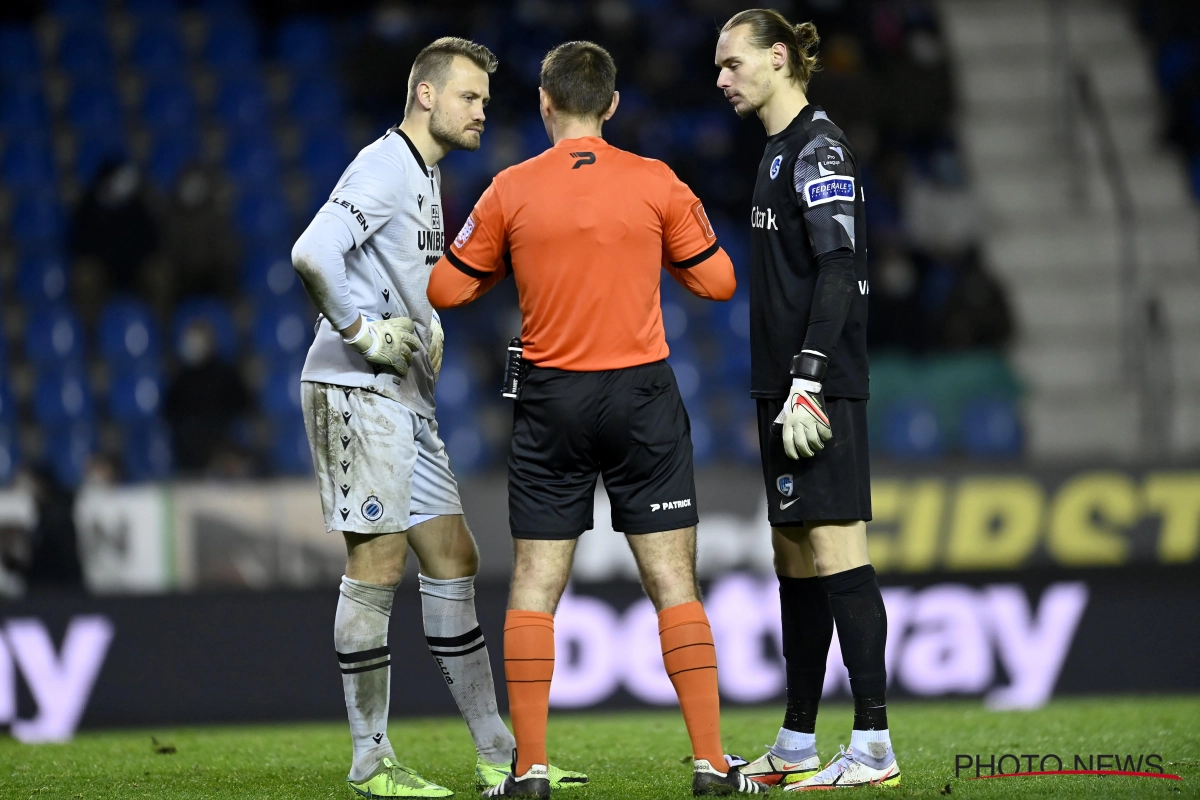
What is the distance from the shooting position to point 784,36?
14.4ft

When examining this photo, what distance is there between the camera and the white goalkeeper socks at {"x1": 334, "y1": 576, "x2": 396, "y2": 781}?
4.31 m

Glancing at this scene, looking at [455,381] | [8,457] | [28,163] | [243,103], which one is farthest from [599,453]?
[28,163]

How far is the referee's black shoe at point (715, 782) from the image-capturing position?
3.91 metres

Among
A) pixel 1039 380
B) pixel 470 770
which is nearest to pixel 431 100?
pixel 470 770

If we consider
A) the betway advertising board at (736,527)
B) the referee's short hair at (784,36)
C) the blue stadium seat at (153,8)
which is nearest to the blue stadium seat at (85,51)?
the blue stadium seat at (153,8)

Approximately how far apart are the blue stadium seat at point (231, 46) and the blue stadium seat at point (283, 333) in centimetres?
271

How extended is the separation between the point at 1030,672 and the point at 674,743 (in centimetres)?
269

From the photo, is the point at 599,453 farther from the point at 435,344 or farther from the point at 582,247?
the point at 435,344

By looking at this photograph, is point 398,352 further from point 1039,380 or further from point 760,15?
point 1039,380

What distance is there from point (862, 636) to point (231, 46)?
387 inches

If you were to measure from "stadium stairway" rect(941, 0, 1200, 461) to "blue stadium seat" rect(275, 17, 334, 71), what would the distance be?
5554mm

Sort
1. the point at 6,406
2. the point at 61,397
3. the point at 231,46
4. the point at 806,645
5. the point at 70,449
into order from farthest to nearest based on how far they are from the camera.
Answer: the point at 231,46 → the point at 61,397 → the point at 6,406 → the point at 70,449 → the point at 806,645

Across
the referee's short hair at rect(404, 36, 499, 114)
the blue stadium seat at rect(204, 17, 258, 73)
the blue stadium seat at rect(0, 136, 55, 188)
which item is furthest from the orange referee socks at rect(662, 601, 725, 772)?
the blue stadium seat at rect(204, 17, 258, 73)

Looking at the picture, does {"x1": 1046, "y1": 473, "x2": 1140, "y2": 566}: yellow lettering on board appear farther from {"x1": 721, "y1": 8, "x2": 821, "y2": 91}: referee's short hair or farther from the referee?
the referee
